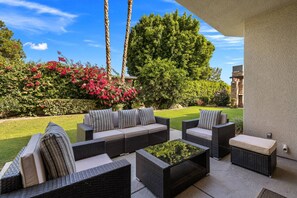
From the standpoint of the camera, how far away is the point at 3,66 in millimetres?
6871

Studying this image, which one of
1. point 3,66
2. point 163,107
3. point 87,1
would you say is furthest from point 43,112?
point 163,107

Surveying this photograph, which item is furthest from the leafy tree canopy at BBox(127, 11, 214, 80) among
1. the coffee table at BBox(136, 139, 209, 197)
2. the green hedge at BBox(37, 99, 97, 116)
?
the coffee table at BBox(136, 139, 209, 197)

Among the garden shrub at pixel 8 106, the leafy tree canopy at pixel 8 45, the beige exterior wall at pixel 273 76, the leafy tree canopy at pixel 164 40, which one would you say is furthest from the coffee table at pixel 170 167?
the leafy tree canopy at pixel 8 45

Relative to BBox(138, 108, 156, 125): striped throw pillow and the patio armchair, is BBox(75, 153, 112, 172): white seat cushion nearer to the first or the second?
BBox(138, 108, 156, 125): striped throw pillow

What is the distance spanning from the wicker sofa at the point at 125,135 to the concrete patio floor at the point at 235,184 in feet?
2.29

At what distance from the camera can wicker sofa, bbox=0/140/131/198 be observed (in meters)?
1.12

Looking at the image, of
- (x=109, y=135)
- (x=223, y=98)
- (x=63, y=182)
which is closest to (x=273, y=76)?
(x=109, y=135)

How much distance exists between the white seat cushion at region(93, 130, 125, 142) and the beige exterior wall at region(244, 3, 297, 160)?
3181mm

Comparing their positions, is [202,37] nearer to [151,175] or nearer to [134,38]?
[134,38]

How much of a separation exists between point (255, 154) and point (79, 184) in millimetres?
2763

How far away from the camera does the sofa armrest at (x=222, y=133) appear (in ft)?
10.0

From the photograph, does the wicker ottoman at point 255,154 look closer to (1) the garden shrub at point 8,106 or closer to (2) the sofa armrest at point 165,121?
(2) the sofa armrest at point 165,121

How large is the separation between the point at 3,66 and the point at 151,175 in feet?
28.8

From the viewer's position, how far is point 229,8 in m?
3.25
